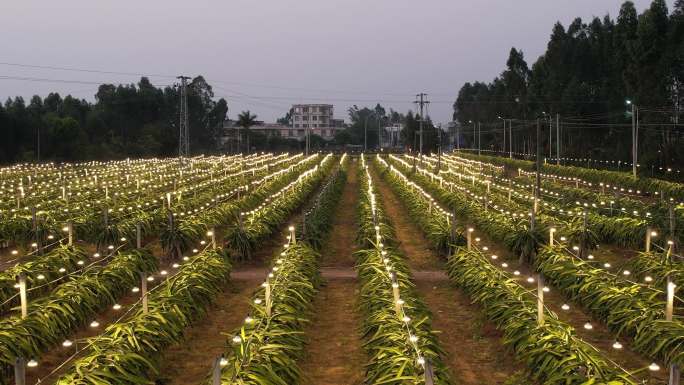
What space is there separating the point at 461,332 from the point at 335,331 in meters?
1.87

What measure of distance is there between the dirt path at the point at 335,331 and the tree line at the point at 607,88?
23.3m

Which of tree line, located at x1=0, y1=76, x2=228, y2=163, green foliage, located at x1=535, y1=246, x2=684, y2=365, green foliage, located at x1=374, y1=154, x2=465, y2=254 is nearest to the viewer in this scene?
green foliage, located at x1=535, y1=246, x2=684, y2=365

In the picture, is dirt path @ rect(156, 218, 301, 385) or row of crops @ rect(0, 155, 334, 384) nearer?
row of crops @ rect(0, 155, 334, 384)

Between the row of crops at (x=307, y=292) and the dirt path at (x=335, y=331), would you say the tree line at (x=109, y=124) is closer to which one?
the row of crops at (x=307, y=292)

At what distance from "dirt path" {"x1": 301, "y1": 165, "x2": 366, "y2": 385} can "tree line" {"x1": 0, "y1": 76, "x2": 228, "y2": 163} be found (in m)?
48.5

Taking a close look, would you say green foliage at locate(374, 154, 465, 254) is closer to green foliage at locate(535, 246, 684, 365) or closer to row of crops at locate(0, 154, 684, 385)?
row of crops at locate(0, 154, 684, 385)

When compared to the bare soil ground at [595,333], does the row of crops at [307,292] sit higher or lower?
higher

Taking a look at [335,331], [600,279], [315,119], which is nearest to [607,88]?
[600,279]

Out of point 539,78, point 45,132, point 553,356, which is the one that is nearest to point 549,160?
point 539,78

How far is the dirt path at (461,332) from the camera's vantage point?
8.49 meters

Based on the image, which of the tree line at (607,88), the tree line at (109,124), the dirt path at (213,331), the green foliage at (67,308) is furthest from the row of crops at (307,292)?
the tree line at (109,124)

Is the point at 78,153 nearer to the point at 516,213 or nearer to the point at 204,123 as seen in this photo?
the point at 204,123

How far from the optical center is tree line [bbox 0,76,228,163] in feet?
194

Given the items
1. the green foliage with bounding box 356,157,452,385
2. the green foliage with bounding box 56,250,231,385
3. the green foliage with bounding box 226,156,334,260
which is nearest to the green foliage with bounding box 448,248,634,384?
the green foliage with bounding box 356,157,452,385
